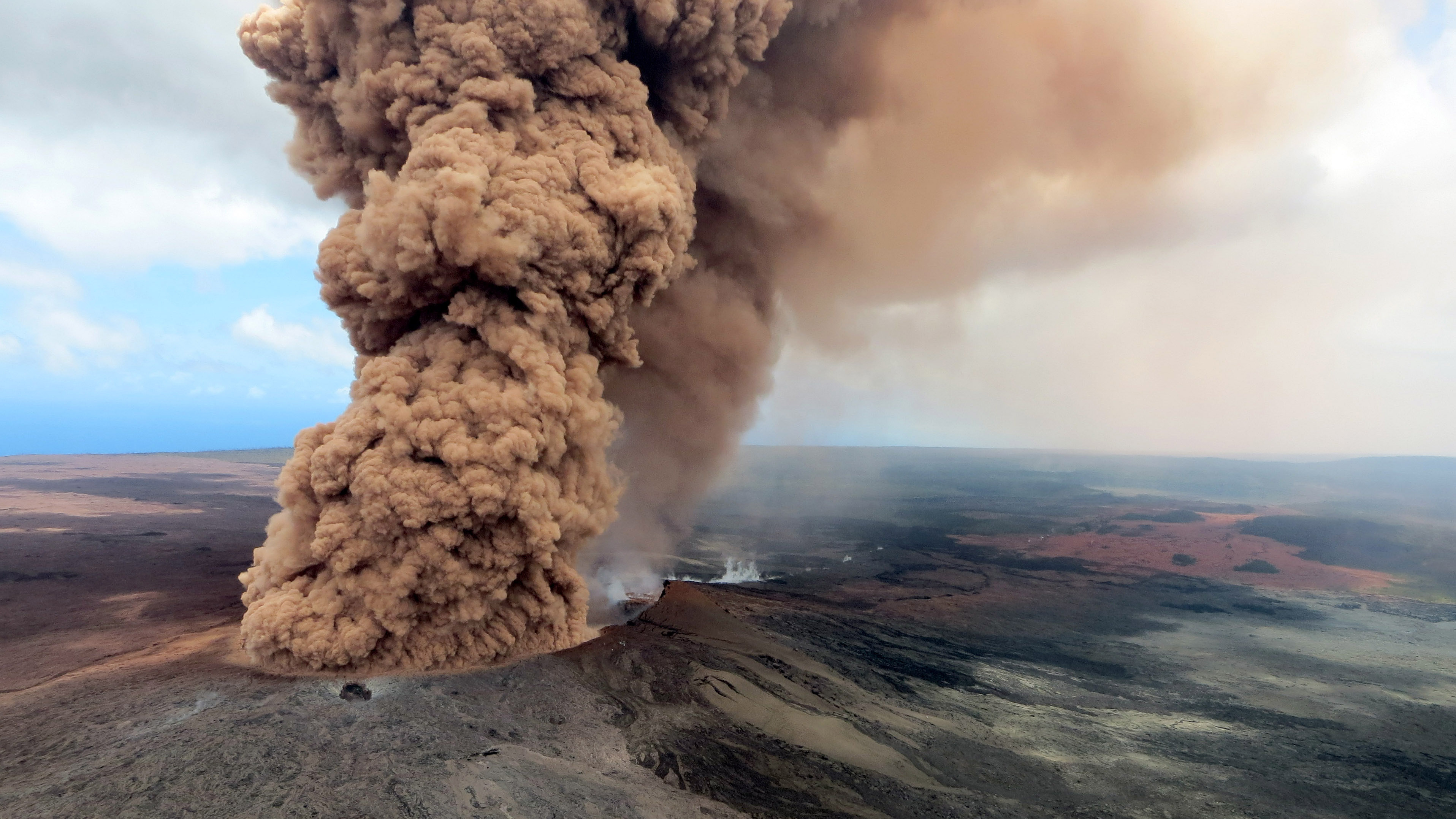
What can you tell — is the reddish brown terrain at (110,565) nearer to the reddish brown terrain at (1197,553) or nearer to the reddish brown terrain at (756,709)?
the reddish brown terrain at (756,709)

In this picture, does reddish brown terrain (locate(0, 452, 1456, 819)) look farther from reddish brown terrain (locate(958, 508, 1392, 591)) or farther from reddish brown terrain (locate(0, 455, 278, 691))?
reddish brown terrain (locate(958, 508, 1392, 591))

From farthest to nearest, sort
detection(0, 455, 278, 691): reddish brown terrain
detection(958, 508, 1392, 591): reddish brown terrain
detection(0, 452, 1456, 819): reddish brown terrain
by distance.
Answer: detection(958, 508, 1392, 591): reddish brown terrain < detection(0, 455, 278, 691): reddish brown terrain < detection(0, 452, 1456, 819): reddish brown terrain

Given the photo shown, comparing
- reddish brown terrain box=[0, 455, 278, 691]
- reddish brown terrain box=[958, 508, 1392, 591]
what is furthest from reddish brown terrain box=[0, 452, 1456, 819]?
reddish brown terrain box=[958, 508, 1392, 591]

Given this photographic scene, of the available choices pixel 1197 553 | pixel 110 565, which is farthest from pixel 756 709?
pixel 1197 553

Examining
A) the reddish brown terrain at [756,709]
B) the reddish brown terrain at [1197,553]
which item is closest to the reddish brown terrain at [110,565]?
the reddish brown terrain at [756,709]

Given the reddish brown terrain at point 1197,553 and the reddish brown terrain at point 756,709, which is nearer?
the reddish brown terrain at point 756,709

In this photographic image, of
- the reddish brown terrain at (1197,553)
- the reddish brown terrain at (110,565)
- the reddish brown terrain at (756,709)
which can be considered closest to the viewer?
the reddish brown terrain at (756,709)

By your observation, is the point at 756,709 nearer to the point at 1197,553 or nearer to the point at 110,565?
the point at 110,565

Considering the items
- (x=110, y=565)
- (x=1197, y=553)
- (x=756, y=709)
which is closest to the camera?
(x=756, y=709)

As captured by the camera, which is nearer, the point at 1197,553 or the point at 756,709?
the point at 756,709

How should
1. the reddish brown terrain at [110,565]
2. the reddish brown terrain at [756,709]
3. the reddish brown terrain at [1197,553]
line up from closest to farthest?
the reddish brown terrain at [756,709] → the reddish brown terrain at [110,565] → the reddish brown terrain at [1197,553]

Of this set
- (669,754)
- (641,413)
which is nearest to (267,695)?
(669,754)
